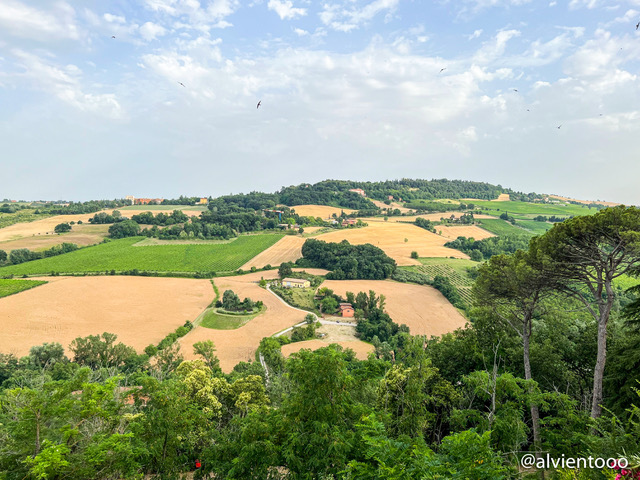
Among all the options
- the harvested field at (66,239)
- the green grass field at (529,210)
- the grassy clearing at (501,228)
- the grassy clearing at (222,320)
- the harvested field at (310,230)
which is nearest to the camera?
the grassy clearing at (222,320)

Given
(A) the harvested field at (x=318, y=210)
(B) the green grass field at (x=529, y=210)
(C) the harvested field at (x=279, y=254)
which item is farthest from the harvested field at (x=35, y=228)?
(B) the green grass field at (x=529, y=210)

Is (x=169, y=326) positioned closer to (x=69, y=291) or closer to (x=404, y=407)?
(x=69, y=291)

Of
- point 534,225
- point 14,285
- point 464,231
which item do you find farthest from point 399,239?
point 14,285

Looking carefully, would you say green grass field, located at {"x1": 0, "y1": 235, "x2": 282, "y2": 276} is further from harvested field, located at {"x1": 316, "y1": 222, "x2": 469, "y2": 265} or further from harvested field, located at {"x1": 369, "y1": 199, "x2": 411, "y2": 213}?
harvested field, located at {"x1": 369, "y1": 199, "x2": 411, "y2": 213}

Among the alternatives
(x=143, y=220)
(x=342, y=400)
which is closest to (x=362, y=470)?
(x=342, y=400)

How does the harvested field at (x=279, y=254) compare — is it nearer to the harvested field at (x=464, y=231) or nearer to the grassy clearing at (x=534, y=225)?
the harvested field at (x=464, y=231)

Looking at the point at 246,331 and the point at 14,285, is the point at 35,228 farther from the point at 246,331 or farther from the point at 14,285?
the point at 246,331
